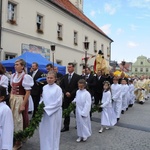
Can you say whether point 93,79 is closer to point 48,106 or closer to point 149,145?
point 149,145

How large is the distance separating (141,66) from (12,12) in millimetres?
77436

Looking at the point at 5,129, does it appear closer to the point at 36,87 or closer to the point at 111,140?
the point at 111,140

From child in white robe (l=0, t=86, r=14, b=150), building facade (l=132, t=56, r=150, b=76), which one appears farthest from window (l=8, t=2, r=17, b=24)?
building facade (l=132, t=56, r=150, b=76)

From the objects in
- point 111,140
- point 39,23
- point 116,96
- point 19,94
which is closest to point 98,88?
point 116,96

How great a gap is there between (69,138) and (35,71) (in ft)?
7.78

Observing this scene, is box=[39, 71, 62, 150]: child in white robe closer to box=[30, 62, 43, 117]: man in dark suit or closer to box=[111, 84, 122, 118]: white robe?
box=[30, 62, 43, 117]: man in dark suit

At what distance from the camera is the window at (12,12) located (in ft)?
51.6

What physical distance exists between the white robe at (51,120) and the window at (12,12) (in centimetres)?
1202

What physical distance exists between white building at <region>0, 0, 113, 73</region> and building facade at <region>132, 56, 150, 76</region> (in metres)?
63.0

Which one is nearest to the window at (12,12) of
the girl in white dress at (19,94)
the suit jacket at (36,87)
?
the suit jacket at (36,87)

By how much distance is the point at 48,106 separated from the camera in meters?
4.62

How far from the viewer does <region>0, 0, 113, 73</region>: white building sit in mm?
15547

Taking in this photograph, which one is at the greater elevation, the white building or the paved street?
the white building

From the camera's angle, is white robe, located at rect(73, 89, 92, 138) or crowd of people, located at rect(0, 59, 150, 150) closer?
crowd of people, located at rect(0, 59, 150, 150)
